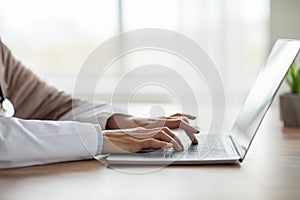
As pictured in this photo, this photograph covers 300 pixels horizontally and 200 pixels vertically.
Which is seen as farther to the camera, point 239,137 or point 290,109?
point 290,109

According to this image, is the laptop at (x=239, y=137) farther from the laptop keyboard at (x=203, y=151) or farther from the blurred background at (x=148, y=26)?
the blurred background at (x=148, y=26)

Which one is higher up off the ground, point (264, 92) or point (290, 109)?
point (264, 92)

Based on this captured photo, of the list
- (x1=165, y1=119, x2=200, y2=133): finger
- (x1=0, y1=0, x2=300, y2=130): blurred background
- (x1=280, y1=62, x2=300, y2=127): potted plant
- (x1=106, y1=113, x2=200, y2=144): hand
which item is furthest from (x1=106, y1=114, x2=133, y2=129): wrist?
(x1=0, y1=0, x2=300, y2=130): blurred background

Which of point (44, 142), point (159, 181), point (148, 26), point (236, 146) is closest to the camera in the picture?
point (159, 181)

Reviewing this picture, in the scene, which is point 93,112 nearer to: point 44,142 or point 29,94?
point 29,94

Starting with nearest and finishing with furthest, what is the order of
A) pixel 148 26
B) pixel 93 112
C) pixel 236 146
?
pixel 236 146 → pixel 93 112 → pixel 148 26

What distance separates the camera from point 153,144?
1.15 meters

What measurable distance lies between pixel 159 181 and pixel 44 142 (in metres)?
0.27

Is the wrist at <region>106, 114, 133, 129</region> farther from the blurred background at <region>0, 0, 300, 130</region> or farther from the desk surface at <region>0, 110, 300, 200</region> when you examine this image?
the blurred background at <region>0, 0, 300, 130</region>

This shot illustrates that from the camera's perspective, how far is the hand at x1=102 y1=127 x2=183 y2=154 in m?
1.16

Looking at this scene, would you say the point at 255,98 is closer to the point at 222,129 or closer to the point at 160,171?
the point at 222,129

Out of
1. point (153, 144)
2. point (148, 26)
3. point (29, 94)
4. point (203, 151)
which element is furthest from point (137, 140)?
point (148, 26)

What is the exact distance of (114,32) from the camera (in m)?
3.64

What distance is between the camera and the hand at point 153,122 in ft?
4.27
